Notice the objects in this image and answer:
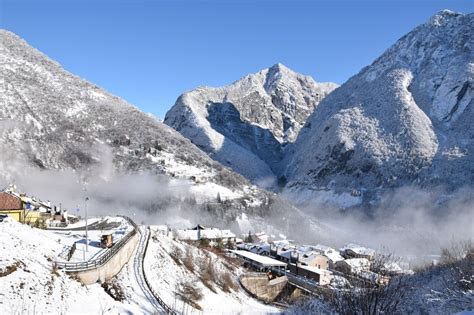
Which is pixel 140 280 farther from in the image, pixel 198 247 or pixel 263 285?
pixel 198 247

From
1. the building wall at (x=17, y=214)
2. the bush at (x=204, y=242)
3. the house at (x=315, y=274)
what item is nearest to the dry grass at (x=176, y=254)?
the building wall at (x=17, y=214)

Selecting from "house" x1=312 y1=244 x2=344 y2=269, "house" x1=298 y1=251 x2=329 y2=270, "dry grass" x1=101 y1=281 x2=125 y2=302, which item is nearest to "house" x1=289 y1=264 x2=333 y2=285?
"house" x1=298 y1=251 x2=329 y2=270

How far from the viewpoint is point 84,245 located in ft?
126

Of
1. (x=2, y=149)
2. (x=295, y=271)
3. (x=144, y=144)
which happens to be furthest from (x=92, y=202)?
(x=295, y=271)

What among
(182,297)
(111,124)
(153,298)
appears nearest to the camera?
(153,298)

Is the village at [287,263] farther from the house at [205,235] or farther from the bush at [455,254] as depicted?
the bush at [455,254]

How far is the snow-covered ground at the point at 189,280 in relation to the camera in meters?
38.0

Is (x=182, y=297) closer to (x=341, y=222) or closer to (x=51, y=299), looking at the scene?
(x=51, y=299)

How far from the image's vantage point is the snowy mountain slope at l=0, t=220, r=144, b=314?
66.5ft

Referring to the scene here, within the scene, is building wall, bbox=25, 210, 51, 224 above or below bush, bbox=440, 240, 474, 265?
below

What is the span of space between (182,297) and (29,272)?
678 inches

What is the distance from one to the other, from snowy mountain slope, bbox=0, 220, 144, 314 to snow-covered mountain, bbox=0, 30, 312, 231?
384 feet

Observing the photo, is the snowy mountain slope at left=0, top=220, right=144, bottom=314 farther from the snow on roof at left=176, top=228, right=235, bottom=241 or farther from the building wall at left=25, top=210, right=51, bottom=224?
the snow on roof at left=176, top=228, right=235, bottom=241

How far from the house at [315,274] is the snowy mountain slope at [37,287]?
141 ft
